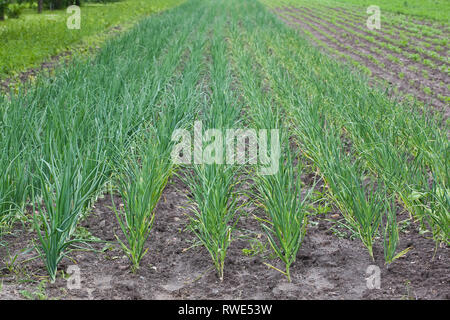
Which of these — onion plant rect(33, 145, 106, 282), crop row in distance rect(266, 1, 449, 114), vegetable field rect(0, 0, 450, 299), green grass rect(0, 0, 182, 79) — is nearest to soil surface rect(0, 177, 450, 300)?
vegetable field rect(0, 0, 450, 299)

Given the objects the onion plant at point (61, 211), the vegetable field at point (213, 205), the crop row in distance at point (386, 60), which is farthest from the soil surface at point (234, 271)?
the crop row in distance at point (386, 60)

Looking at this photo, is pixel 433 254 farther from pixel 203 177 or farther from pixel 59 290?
pixel 59 290

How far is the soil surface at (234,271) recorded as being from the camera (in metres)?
2.61

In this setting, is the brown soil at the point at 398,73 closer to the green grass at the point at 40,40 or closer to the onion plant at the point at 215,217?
the onion plant at the point at 215,217

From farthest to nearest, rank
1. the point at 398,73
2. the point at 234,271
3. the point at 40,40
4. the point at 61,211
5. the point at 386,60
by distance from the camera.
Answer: the point at 40,40
the point at 386,60
the point at 398,73
the point at 234,271
the point at 61,211

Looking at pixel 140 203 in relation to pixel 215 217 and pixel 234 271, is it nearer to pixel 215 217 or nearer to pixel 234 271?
pixel 215 217

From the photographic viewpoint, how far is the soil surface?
2613 millimetres

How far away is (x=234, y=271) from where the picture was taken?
2.87 metres

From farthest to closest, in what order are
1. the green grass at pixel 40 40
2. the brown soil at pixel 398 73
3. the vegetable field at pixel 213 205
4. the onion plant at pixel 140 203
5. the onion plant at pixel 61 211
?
the green grass at pixel 40 40 < the brown soil at pixel 398 73 < the onion plant at pixel 140 203 < the vegetable field at pixel 213 205 < the onion plant at pixel 61 211

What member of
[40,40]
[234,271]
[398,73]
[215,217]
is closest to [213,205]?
[215,217]

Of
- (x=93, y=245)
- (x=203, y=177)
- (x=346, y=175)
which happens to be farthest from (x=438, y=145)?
(x=93, y=245)

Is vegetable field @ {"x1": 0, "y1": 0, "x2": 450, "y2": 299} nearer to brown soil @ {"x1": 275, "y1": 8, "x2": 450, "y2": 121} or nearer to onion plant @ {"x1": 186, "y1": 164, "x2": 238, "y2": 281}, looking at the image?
onion plant @ {"x1": 186, "y1": 164, "x2": 238, "y2": 281}

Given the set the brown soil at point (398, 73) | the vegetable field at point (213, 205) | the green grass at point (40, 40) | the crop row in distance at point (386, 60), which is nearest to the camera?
the vegetable field at point (213, 205)

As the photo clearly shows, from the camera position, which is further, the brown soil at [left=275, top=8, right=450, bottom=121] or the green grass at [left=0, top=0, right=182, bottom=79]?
the green grass at [left=0, top=0, right=182, bottom=79]
